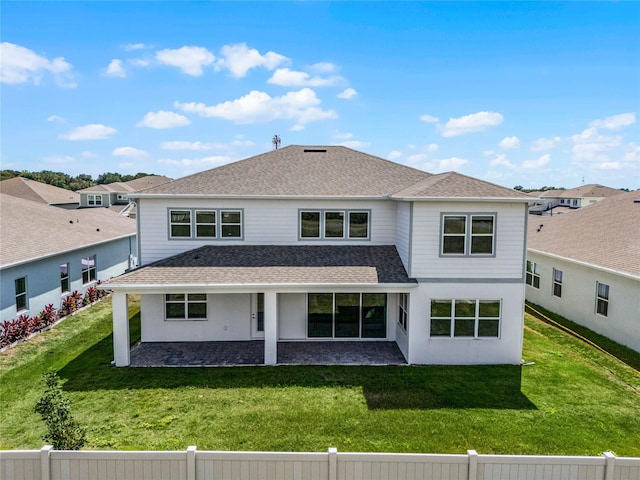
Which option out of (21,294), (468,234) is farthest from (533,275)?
(21,294)

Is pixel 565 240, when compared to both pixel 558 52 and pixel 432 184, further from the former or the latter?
pixel 432 184

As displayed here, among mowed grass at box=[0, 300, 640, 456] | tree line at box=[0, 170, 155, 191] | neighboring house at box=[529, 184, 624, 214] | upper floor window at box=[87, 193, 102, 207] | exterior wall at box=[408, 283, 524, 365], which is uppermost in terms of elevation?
tree line at box=[0, 170, 155, 191]

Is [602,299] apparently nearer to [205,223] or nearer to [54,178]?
[205,223]

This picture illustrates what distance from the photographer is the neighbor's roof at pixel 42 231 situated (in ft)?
50.8

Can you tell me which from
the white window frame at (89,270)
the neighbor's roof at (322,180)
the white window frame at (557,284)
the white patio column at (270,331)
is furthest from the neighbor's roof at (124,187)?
the white window frame at (557,284)

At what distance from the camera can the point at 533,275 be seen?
814 inches

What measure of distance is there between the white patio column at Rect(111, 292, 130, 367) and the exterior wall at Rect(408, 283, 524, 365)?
28.4ft

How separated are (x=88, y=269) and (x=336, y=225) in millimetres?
13533

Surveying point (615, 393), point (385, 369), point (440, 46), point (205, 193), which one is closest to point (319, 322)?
point (385, 369)

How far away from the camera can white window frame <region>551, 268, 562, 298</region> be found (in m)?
18.2

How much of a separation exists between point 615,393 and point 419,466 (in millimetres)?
8076

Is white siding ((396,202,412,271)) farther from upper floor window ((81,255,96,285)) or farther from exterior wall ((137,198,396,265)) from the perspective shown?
upper floor window ((81,255,96,285))

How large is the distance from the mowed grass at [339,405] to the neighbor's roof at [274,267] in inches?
104

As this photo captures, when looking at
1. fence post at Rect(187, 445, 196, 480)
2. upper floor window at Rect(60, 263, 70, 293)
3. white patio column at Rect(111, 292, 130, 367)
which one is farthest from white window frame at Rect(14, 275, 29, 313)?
fence post at Rect(187, 445, 196, 480)
